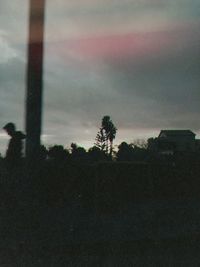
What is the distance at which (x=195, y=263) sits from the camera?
30.6 feet

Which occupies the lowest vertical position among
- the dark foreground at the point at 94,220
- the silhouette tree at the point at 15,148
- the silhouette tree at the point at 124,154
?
the dark foreground at the point at 94,220

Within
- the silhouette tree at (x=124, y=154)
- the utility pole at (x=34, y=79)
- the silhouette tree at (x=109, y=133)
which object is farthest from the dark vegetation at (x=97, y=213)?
the silhouette tree at (x=109, y=133)

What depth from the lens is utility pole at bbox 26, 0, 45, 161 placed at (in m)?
10.5

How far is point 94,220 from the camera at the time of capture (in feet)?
41.3

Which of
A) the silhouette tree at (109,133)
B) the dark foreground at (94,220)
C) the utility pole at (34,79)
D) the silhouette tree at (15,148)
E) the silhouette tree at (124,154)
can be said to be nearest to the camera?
the dark foreground at (94,220)

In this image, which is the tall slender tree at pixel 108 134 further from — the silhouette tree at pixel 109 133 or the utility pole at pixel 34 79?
the utility pole at pixel 34 79

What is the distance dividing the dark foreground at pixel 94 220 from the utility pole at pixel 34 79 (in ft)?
3.74

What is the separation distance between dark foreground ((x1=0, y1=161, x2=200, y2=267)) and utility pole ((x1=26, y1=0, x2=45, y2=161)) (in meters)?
1.14

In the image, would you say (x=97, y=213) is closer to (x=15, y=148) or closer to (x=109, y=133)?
(x=15, y=148)

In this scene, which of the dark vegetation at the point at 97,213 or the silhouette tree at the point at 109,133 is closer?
the dark vegetation at the point at 97,213

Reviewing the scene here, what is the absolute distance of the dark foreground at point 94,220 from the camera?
9672 millimetres

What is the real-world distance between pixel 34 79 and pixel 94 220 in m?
3.15

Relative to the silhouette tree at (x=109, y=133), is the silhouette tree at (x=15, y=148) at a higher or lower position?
lower

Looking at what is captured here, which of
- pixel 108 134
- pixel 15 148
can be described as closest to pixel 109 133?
pixel 108 134
